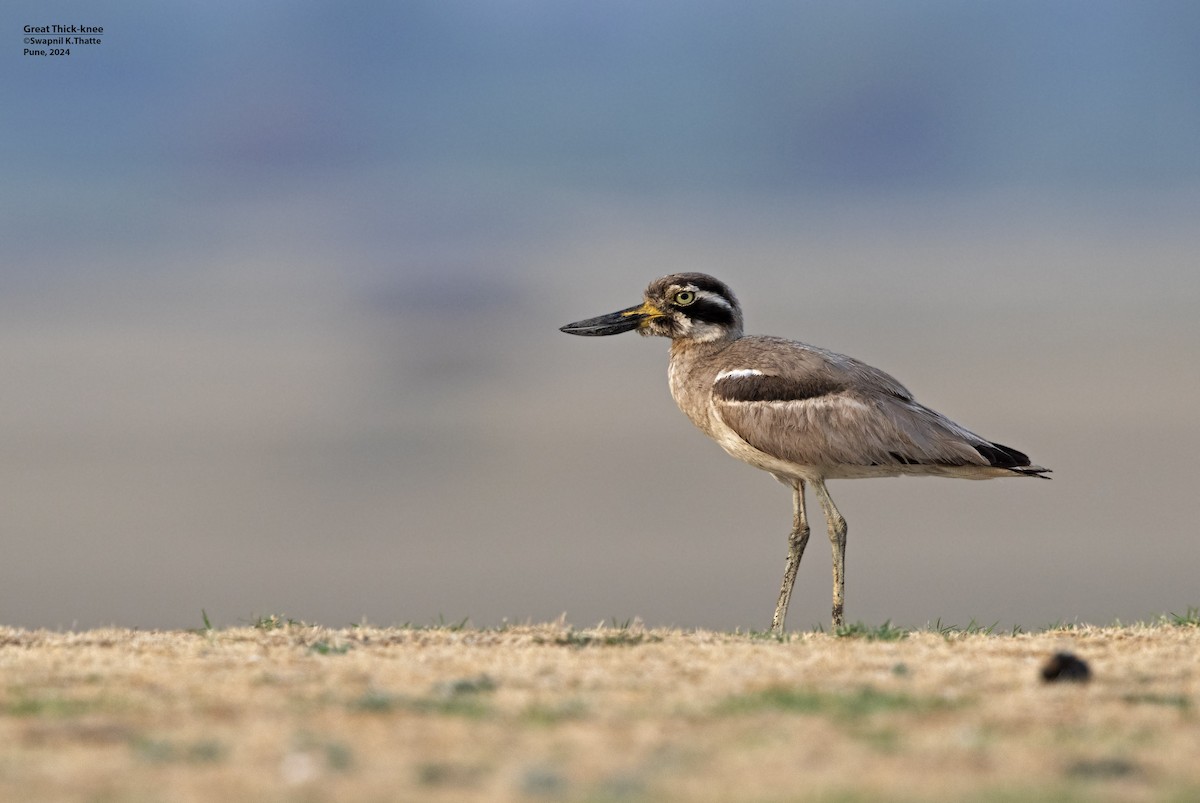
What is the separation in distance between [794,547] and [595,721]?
6346 millimetres

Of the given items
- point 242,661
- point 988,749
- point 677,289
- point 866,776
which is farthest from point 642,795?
point 677,289

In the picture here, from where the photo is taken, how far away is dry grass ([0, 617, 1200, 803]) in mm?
5891

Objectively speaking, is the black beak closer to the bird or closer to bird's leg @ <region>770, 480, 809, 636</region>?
the bird

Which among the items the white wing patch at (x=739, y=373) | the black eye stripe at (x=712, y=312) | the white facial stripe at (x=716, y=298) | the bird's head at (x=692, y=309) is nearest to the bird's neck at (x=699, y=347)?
the bird's head at (x=692, y=309)

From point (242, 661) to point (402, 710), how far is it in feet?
8.29

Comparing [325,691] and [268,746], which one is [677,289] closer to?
[325,691]

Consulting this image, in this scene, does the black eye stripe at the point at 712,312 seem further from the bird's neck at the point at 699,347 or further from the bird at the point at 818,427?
the bird at the point at 818,427

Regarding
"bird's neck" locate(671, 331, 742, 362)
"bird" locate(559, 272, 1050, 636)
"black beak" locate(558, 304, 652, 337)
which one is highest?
"black beak" locate(558, 304, 652, 337)

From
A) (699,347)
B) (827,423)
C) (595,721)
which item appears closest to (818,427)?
(827,423)

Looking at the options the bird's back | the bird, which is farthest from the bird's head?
the bird's back

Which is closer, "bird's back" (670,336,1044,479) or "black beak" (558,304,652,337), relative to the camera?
"bird's back" (670,336,1044,479)

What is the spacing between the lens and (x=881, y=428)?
12.8 metres

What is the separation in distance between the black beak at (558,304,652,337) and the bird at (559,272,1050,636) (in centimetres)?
92

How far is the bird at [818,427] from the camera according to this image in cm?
1273
